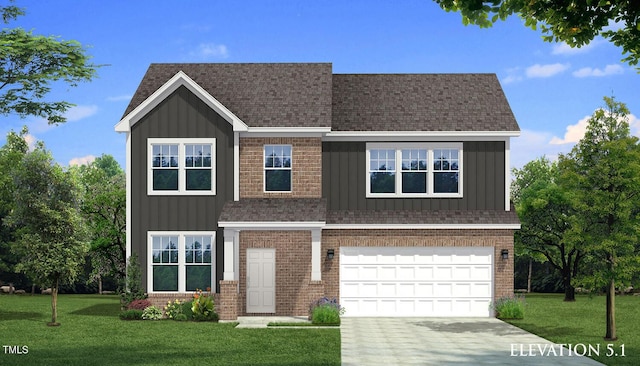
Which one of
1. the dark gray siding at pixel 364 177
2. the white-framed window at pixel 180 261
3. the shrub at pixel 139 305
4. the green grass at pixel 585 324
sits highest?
the dark gray siding at pixel 364 177

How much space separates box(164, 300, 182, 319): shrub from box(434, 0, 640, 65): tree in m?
16.7

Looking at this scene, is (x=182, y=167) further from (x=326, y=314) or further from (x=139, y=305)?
(x=326, y=314)

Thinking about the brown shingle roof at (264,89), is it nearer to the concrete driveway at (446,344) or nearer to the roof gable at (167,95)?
the roof gable at (167,95)

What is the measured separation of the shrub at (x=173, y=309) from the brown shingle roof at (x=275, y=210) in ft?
11.3

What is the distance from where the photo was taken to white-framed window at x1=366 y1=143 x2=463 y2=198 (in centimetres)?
2902

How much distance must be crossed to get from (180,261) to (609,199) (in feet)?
47.6

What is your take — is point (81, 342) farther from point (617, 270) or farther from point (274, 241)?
point (617, 270)

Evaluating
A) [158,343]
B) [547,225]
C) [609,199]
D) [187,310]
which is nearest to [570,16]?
[609,199]

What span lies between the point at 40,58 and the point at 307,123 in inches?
411

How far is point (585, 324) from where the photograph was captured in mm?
27297

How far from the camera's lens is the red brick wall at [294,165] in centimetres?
2842

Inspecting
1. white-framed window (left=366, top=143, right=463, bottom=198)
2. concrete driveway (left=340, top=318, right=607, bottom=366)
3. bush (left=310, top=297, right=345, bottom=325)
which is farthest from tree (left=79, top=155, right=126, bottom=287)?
concrete driveway (left=340, top=318, right=607, bottom=366)

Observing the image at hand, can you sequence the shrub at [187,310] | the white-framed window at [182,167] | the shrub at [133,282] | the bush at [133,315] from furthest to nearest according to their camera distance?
1. the white-framed window at [182,167]
2. the shrub at [133,282]
3. the bush at [133,315]
4. the shrub at [187,310]

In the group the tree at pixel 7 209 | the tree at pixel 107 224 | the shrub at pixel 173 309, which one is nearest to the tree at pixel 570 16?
the shrub at pixel 173 309
